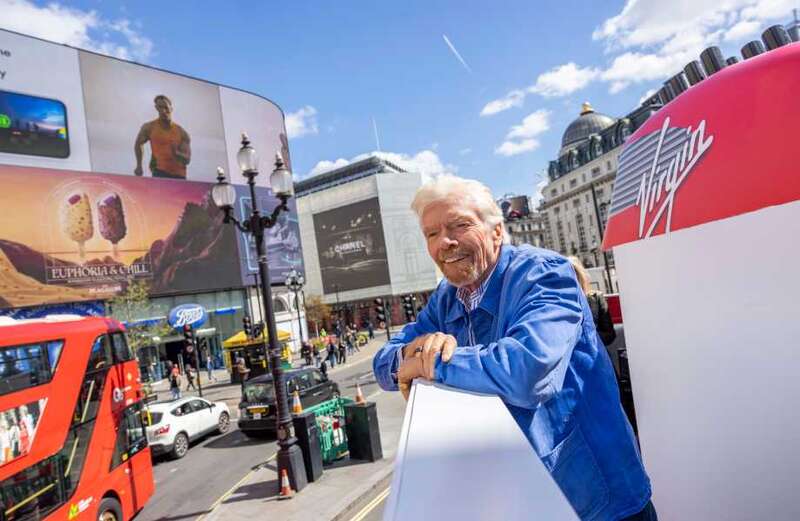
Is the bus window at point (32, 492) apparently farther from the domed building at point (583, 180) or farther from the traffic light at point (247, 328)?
the domed building at point (583, 180)

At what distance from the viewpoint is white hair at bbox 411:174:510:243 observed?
158 centimetres

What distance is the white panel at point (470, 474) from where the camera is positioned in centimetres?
85

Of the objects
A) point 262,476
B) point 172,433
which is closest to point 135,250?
point 172,433

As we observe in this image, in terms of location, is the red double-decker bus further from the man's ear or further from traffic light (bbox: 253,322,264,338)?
traffic light (bbox: 253,322,264,338)

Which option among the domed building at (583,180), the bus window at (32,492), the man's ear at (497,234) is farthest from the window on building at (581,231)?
the man's ear at (497,234)

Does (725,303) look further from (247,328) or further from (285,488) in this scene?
(247,328)

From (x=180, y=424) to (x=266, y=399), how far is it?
91.6 inches

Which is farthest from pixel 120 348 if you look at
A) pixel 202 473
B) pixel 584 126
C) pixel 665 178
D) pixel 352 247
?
pixel 584 126

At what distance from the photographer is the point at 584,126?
79.7 meters

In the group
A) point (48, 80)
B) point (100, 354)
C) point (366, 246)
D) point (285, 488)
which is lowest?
point (285, 488)

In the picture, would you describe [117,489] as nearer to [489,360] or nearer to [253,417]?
[253,417]

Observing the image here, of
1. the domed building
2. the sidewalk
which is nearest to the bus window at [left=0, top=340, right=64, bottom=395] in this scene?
the sidewalk

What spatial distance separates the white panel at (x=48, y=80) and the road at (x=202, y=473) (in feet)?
81.6

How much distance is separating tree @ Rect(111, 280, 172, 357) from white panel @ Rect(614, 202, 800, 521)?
81.7 ft
